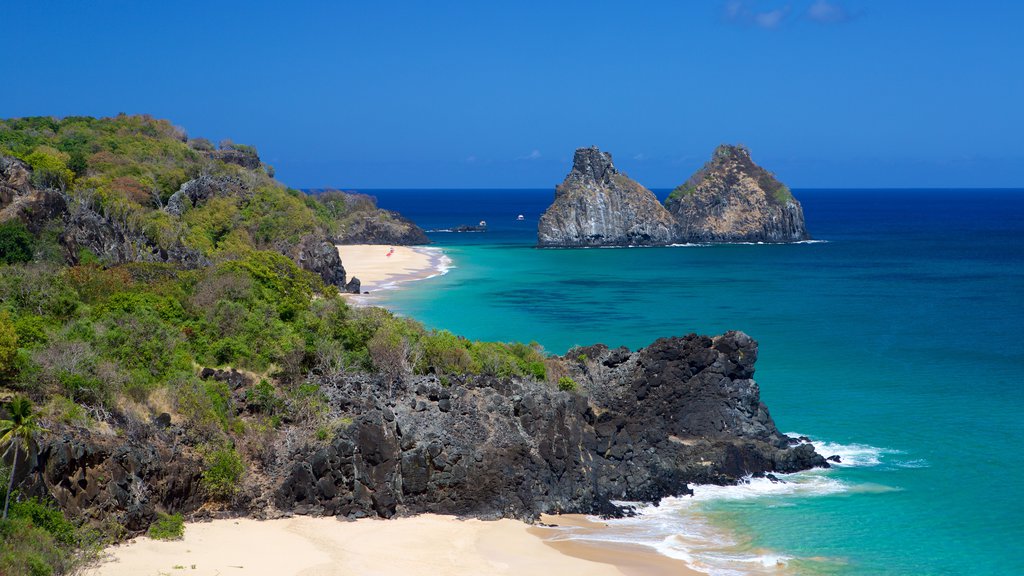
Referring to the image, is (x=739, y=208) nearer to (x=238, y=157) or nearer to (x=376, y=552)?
(x=238, y=157)

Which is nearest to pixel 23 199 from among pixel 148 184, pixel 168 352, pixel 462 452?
pixel 168 352

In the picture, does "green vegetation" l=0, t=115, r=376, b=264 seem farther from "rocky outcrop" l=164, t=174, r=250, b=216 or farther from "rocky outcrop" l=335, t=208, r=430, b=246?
"rocky outcrop" l=335, t=208, r=430, b=246

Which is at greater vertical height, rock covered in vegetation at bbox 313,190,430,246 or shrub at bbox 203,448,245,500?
rock covered in vegetation at bbox 313,190,430,246

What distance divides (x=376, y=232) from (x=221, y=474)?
99421 millimetres

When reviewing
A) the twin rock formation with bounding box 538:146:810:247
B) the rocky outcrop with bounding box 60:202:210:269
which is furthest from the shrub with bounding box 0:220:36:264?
the twin rock formation with bounding box 538:146:810:247

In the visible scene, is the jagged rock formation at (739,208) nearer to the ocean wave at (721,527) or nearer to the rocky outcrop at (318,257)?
the rocky outcrop at (318,257)

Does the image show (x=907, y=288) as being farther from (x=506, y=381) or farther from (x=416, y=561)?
(x=416, y=561)

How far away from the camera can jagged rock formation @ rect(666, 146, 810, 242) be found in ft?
422

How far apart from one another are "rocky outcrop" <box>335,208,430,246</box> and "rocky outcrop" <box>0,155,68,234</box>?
254ft

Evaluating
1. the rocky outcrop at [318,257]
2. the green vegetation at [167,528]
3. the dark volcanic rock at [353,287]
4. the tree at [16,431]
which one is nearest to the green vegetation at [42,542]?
the tree at [16,431]

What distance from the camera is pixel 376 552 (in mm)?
24359

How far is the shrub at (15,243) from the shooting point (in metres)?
36.9

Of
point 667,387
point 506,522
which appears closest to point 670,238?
point 667,387

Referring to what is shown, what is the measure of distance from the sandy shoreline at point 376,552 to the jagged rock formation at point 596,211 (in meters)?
98.4
